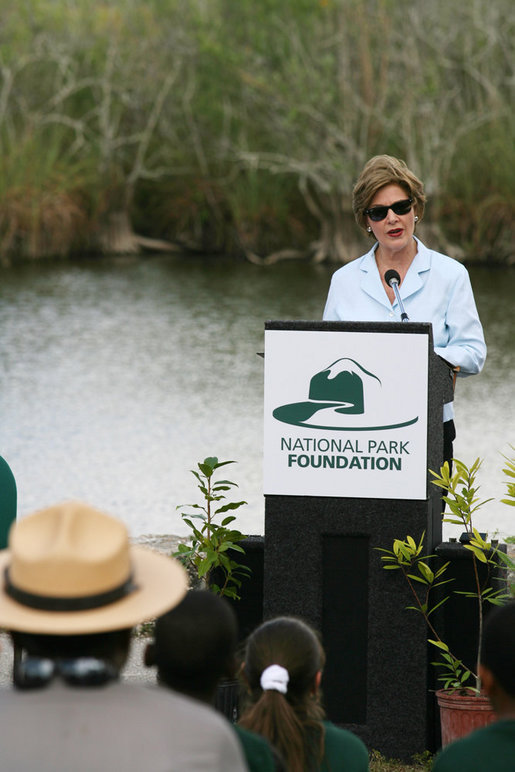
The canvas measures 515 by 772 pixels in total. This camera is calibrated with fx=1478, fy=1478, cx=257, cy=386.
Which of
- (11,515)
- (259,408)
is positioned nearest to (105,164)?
(259,408)

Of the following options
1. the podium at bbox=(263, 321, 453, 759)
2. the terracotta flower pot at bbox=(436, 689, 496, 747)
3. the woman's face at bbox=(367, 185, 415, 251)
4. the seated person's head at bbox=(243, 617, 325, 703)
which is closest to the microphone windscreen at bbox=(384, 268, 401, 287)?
the woman's face at bbox=(367, 185, 415, 251)

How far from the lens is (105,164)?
1091 inches

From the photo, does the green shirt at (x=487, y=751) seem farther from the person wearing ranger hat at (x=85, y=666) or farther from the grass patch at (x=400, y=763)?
the grass patch at (x=400, y=763)

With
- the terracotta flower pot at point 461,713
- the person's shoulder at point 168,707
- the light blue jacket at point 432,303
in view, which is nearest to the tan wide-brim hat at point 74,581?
the person's shoulder at point 168,707

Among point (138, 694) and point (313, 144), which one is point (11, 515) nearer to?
point (138, 694)

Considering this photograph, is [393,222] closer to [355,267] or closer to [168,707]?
[355,267]

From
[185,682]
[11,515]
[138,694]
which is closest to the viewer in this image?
[138,694]

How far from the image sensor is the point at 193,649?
101 inches

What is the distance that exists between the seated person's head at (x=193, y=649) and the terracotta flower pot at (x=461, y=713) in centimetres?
178

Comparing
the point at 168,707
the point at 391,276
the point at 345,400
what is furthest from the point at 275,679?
the point at 391,276

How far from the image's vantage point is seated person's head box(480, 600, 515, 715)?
2.53 m

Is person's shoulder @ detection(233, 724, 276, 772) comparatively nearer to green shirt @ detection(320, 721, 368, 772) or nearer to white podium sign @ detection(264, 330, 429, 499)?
green shirt @ detection(320, 721, 368, 772)

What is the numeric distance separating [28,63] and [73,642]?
27.4 m

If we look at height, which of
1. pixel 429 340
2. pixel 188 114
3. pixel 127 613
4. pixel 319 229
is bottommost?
pixel 127 613
